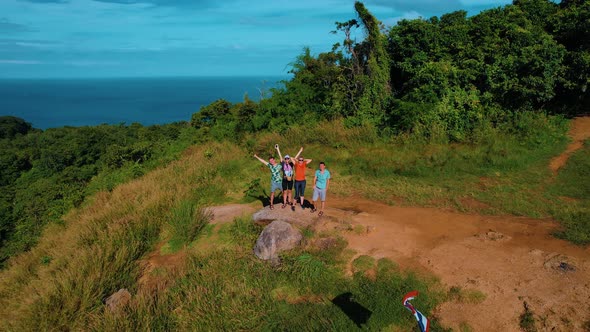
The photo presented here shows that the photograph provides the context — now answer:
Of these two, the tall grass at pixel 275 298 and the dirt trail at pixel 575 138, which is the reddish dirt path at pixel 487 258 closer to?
the tall grass at pixel 275 298

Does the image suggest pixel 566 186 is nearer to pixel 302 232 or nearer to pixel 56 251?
pixel 302 232

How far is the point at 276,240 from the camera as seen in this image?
811 cm

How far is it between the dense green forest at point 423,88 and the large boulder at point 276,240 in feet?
27.5

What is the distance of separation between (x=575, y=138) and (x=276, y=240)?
11.9 metres

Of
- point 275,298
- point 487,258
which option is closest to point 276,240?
point 275,298

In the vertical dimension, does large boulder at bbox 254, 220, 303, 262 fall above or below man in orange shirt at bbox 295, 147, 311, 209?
below

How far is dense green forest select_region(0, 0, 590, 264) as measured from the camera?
46.9 feet

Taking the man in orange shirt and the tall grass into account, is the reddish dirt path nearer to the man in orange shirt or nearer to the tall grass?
the tall grass

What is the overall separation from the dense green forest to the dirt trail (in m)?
0.67

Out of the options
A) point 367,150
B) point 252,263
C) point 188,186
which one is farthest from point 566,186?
point 188,186

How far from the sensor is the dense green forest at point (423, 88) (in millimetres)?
14305

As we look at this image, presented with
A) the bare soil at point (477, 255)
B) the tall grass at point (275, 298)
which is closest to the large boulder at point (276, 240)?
the tall grass at point (275, 298)

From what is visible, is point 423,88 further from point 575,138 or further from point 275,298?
point 275,298

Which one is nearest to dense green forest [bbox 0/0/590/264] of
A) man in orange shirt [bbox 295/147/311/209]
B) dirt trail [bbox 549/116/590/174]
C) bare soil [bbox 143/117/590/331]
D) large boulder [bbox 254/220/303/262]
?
dirt trail [bbox 549/116/590/174]
